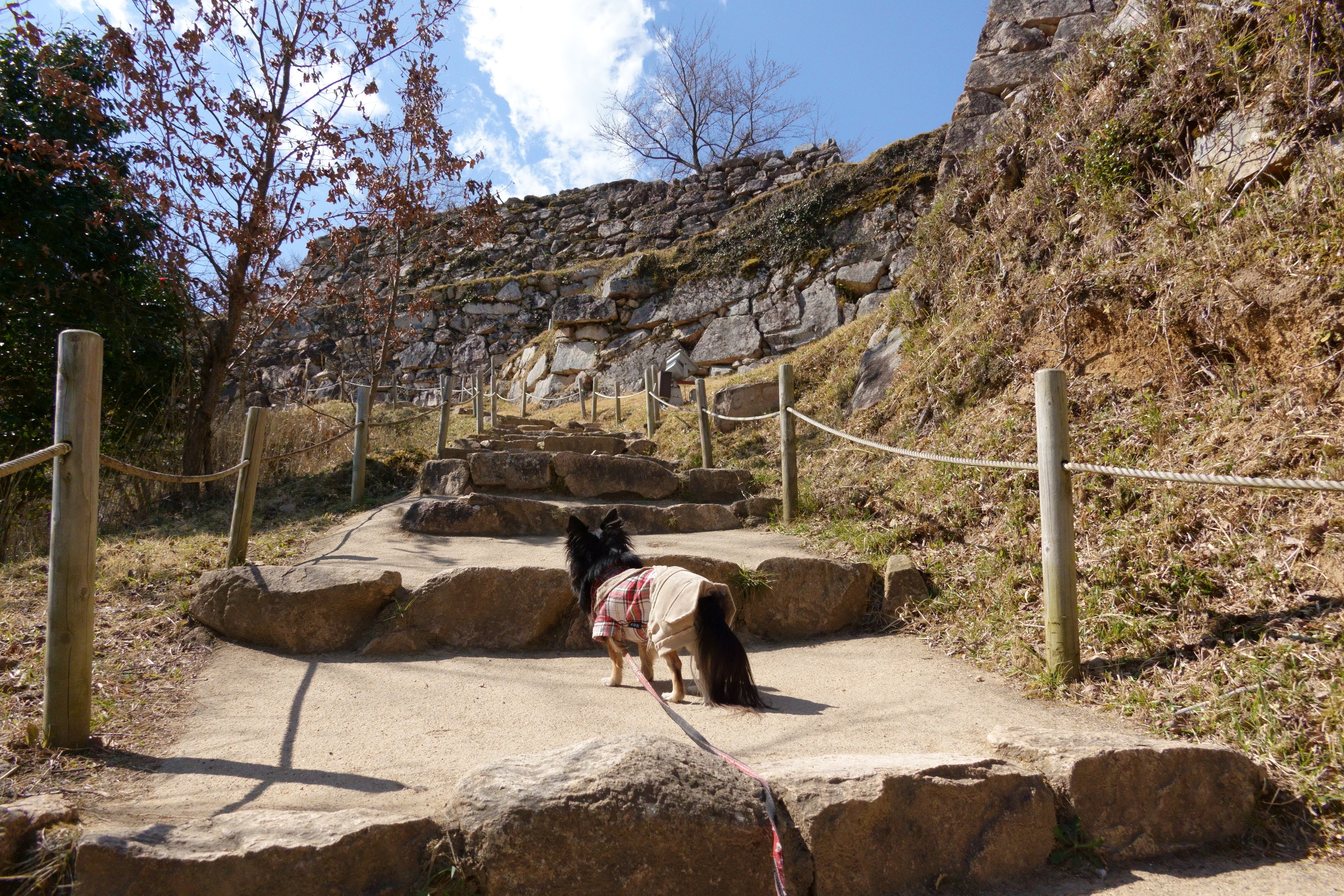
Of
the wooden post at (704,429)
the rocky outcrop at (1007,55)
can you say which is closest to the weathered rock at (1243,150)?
the rocky outcrop at (1007,55)

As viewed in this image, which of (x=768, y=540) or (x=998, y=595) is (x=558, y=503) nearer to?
(x=768, y=540)

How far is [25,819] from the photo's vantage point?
5.11 ft

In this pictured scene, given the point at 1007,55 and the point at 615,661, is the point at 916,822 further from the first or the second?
the point at 1007,55

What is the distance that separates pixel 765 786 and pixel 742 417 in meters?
5.36

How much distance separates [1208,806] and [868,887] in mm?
1013

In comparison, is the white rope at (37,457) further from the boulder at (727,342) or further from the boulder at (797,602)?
the boulder at (727,342)

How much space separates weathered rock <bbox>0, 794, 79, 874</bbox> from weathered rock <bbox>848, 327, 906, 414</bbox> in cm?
591

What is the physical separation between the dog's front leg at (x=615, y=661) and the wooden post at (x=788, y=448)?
7.98 feet

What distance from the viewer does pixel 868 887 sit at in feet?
5.87

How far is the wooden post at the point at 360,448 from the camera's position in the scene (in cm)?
621

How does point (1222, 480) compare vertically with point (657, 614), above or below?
above

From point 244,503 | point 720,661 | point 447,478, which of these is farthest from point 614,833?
point 447,478

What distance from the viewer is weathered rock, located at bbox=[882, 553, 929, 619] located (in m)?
3.80

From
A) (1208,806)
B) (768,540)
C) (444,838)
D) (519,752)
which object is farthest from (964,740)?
(768,540)
